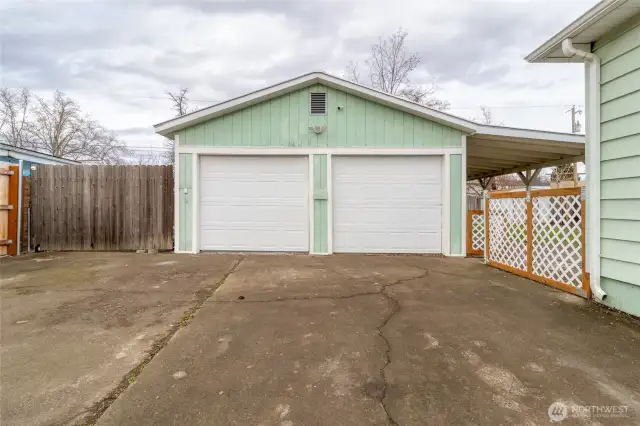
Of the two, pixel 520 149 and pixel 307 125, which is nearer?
pixel 307 125

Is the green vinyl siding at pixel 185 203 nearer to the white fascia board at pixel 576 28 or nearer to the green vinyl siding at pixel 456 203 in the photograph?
the green vinyl siding at pixel 456 203

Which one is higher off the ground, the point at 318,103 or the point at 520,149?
the point at 318,103

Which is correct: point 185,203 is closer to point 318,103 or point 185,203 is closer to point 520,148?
point 318,103

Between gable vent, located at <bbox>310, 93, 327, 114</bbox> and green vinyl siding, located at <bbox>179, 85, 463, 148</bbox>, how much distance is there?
9 centimetres

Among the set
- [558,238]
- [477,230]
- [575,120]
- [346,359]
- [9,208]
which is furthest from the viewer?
[575,120]

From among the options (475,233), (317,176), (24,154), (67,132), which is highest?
(67,132)

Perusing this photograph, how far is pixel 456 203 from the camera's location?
22.2 feet

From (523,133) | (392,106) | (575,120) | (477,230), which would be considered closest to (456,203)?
(477,230)

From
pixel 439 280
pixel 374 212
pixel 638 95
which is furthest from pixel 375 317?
pixel 374 212

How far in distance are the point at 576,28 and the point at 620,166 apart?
161 centimetres

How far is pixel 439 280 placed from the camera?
15.3 ft

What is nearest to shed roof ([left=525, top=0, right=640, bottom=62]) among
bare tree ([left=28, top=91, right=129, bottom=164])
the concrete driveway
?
the concrete driveway

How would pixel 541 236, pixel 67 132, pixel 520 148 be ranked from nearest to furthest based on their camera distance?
pixel 541 236, pixel 520 148, pixel 67 132

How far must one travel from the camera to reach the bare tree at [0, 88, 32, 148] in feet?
61.9
